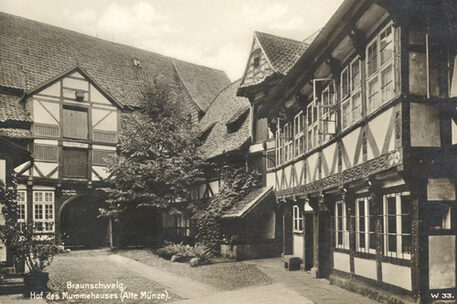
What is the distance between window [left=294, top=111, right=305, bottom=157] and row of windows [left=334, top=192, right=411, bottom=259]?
3364 millimetres

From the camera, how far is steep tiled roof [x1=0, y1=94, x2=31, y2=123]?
19172 millimetres

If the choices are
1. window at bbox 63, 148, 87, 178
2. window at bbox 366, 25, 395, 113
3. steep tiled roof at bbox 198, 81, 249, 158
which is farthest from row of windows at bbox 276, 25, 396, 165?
window at bbox 63, 148, 87, 178

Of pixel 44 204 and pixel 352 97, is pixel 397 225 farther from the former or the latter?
pixel 44 204

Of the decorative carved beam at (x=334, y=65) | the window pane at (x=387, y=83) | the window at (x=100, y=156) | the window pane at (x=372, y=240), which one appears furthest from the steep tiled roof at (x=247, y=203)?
the window pane at (x=387, y=83)

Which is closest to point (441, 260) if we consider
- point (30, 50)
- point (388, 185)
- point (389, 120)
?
point (388, 185)

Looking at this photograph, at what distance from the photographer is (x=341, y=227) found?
10.6m

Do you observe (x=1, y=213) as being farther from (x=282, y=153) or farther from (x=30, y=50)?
(x=30, y=50)

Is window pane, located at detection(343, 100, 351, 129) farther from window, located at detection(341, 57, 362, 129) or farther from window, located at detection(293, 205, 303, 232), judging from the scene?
window, located at detection(293, 205, 303, 232)

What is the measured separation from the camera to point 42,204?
1964 centimetres

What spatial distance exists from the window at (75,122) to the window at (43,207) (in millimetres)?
2801

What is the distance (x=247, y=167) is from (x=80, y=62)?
431 inches

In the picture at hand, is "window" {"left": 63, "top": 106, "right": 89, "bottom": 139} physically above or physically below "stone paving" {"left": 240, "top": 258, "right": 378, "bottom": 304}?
above

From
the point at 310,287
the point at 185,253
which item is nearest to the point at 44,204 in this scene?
the point at 185,253

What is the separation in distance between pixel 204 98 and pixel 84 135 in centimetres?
910
